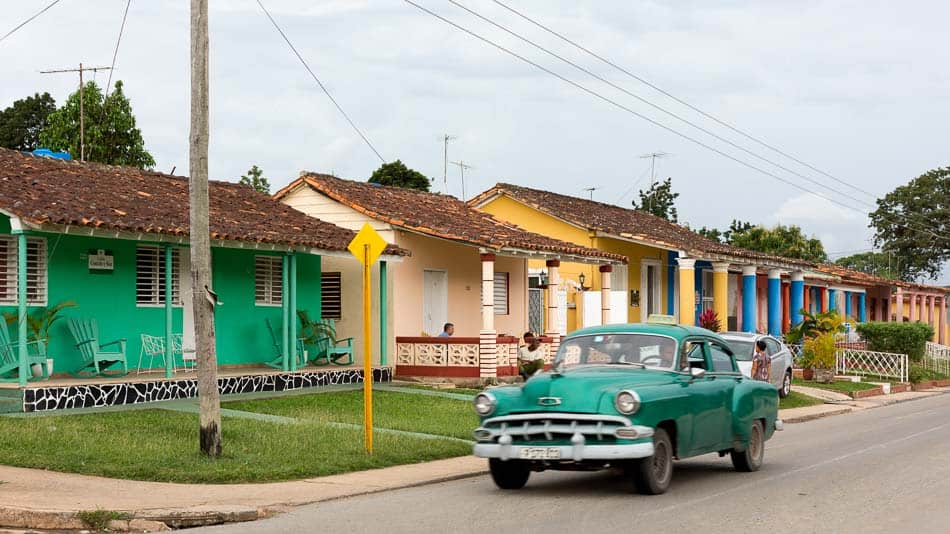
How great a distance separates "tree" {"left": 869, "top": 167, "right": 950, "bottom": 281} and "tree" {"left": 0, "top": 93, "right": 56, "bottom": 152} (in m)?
55.4

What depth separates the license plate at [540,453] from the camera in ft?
38.1

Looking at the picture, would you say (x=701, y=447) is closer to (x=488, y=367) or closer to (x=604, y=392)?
(x=604, y=392)

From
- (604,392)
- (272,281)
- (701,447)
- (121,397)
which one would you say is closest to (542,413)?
(604,392)

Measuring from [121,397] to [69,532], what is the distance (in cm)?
892

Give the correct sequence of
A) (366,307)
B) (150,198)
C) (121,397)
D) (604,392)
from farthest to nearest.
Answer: (150,198) → (121,397) → (366,307) → (604,392)

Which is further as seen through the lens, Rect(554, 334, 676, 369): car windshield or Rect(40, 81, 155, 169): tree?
Rect(40, 81, 155, 169): tree

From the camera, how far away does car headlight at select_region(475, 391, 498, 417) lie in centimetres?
1228

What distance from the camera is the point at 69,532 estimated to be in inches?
410

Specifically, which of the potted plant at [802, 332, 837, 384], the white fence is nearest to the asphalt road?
the potted plant at [802, 332, 837, 384]

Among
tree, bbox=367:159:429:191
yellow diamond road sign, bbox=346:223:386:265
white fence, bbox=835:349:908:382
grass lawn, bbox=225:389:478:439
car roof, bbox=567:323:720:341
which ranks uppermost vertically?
tree, bbox=367:159:429:191

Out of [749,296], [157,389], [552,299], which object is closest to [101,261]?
[157,389]

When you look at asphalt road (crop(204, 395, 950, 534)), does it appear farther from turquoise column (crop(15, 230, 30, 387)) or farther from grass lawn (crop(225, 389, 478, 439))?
turquoise column (crop(15, 230, 30, 387))

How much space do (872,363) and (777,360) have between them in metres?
12.2

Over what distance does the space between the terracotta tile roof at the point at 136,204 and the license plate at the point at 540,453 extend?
9251 mm
